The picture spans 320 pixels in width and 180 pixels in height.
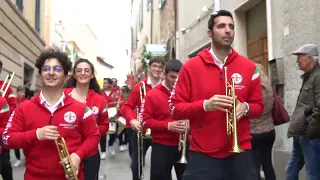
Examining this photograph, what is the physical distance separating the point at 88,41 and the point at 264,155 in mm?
72826

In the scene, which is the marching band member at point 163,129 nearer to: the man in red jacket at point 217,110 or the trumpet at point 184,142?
the trumpet at point 184,142

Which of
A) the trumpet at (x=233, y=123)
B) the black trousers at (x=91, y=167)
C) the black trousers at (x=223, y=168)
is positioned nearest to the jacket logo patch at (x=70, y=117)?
the black trousers at (x=223, y=168)

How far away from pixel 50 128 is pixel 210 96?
3.82 feet

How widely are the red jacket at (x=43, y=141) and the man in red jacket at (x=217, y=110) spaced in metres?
0.74

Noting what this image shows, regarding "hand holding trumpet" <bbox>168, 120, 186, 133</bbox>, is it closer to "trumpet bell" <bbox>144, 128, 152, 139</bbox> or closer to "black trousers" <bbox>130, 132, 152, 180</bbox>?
"trumpet bell" <bbox>144, 128, 152, 139</bbox>

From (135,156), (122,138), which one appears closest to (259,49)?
(122,138)

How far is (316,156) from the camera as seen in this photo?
17.5 feet

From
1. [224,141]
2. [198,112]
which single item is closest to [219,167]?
[224,141]

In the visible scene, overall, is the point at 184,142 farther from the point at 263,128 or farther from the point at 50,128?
the point at 50,128

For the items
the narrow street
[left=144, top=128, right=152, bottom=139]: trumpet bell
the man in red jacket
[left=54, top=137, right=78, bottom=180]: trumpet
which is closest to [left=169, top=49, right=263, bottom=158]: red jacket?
the man in red jacket

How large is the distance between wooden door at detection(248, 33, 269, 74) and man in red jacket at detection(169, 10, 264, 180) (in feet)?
22.5

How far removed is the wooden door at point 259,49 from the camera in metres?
10.4

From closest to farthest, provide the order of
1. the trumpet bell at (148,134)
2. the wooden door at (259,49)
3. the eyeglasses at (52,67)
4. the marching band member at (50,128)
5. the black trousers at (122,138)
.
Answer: the marching band member at (50,128) < the eyeglasses at (52,67) < the trumpet bell at (148,134) < the wooden door at (259,49) < the black trousers at (122,138)

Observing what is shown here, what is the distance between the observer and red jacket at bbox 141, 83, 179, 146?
5.36m
